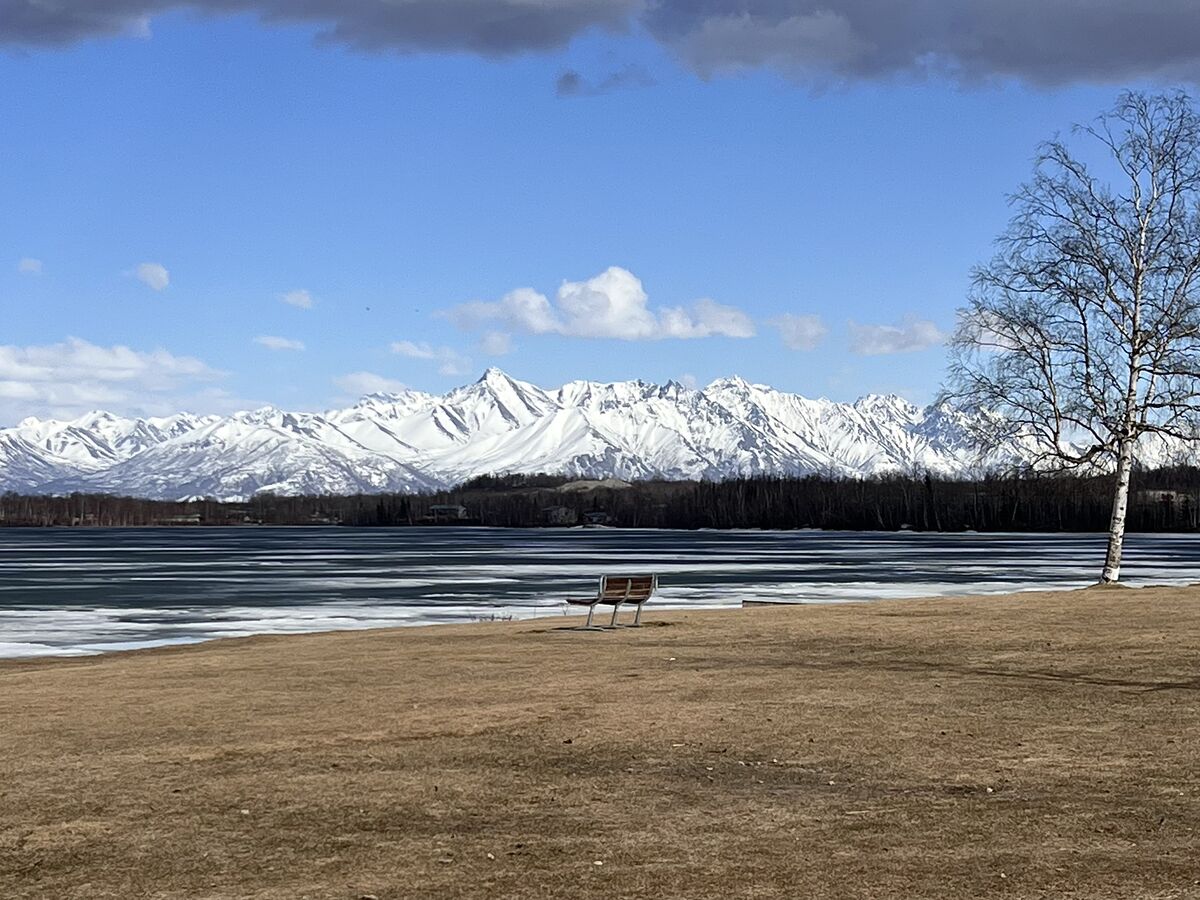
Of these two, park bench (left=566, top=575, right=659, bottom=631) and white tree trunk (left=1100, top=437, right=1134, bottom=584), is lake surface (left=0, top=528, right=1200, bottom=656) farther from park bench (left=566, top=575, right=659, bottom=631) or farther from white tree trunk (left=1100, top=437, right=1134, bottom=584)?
park bench (left=566, top=575, right=659, bottom=631)

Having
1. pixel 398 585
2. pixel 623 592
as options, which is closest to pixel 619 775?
pixel 623 592

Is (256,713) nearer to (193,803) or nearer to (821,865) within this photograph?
(193,803)

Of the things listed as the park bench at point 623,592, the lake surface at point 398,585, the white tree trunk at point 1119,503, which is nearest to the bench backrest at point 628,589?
the park bench at point 623,592

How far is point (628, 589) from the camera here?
2884 centimetres

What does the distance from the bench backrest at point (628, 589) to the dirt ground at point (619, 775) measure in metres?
5.84

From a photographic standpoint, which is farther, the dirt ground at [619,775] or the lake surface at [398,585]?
the lake surface at [398,585]

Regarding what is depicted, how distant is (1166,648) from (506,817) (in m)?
13.6

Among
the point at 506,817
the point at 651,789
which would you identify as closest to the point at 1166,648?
the point at 651,789

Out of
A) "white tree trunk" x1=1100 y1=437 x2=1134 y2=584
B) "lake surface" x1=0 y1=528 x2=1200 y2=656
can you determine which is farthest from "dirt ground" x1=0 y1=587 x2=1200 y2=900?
"white tree trunk" x1=1100 y1=437 x2=1134 y2=584

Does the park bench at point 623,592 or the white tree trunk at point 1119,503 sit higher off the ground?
the white tree trunk at point 1119,503

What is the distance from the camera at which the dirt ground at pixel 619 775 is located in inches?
363

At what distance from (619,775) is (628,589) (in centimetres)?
1635

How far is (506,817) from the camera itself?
10859mm

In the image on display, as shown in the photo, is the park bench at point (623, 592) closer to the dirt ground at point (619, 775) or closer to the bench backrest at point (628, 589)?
the bench backrest at point (628, 589)
